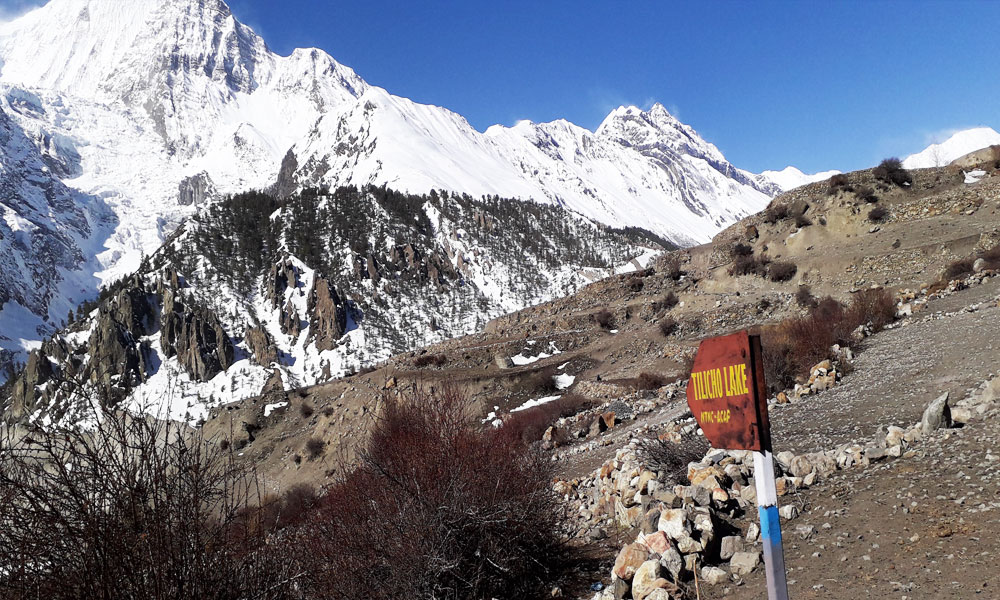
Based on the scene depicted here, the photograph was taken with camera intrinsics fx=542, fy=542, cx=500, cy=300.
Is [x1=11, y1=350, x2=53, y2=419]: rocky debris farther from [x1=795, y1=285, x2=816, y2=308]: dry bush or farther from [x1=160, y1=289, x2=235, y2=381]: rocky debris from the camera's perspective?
[x1=795, y1=285, x2=816, y2=308]: dry bush

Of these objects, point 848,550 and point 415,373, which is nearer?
point 848,550

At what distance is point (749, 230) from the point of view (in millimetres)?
35781

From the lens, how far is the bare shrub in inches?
1259

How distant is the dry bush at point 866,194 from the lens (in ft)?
93.1

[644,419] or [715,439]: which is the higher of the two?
[715,439]

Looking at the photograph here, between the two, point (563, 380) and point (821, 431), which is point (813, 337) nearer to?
point (821, 431)

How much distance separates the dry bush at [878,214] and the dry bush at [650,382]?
571 inches

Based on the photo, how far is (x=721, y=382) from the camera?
2727 mm

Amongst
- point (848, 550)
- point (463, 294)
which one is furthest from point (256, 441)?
point (463, 294)

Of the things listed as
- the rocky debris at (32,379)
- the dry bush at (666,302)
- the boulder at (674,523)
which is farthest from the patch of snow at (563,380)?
the rocky debris at (32,379)

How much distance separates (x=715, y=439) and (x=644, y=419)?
45.9ft

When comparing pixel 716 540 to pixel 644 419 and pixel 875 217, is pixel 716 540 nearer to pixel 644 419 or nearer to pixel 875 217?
pixel 644 419

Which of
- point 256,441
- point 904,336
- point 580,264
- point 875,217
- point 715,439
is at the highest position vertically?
point 580,264

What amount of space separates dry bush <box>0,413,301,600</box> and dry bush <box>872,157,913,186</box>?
3426 centimetres
